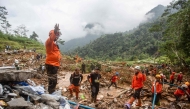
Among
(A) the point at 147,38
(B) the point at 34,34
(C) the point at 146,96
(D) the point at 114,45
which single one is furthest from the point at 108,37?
(C) the point at 146,96

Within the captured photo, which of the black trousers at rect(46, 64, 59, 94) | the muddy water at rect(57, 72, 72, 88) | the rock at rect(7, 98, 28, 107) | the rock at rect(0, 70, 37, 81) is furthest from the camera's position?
the muddy water at rect(57, 72, 72, 88)

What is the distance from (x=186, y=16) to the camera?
41.1 feet

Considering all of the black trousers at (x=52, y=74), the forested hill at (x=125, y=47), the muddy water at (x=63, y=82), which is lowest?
the muddy water at (x=63, y=82)

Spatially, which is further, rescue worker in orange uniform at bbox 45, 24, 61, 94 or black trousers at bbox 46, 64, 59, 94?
black trousers at bbox 46, 64, 59, 94

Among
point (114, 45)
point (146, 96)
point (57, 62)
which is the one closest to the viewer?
point (57, 62)

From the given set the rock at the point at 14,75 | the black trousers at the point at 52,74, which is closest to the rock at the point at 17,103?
the rock at the point at 14,75

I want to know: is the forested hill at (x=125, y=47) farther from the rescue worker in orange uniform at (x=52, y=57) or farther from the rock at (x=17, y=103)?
the rock at (x=17, y=103)

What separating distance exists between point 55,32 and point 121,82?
9.37m

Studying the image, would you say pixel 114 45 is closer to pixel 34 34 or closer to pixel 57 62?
pixel 34 34

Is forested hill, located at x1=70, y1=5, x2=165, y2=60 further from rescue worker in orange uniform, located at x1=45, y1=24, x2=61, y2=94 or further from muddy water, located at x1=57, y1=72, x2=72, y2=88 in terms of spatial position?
rescue worker in orange uniform, located at x1=45, y1=24, x2=61, y2=94

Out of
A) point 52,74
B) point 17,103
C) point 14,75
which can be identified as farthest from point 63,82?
point 17,103

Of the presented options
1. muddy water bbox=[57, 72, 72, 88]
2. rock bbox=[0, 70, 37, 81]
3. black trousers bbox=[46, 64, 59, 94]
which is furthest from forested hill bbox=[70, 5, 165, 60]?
rock bbox=[0, 70, 37, 81]

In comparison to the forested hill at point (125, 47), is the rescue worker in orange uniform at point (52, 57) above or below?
below

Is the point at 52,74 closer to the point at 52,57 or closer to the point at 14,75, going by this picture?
the point at 52,57
